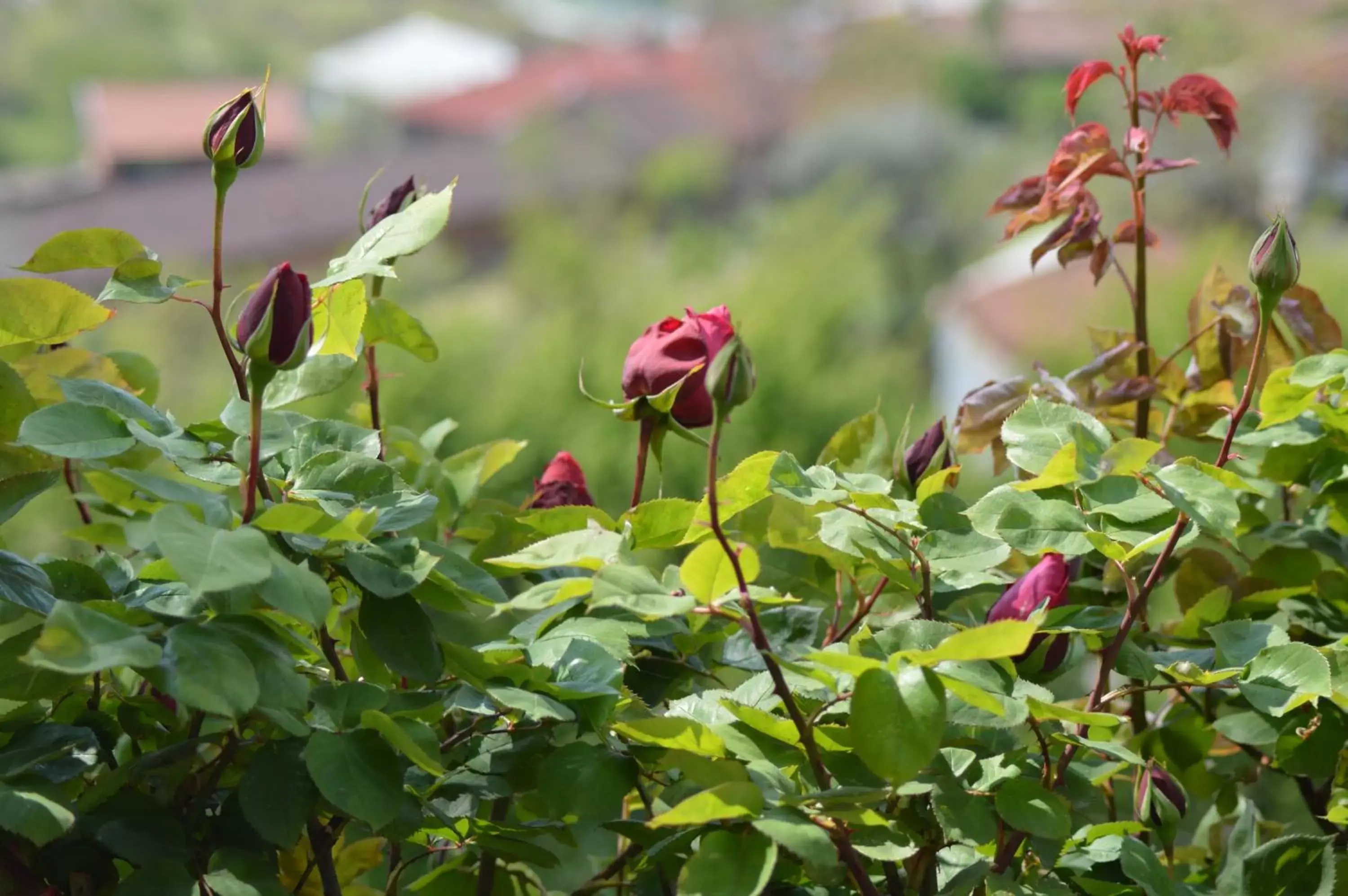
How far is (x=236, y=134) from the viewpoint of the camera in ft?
0.95

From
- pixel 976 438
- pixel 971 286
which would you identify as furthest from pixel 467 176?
pixel 976 438

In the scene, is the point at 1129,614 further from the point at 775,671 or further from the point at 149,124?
the point at 149,124

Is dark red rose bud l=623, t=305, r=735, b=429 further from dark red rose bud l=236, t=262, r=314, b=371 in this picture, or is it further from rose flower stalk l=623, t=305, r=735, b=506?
dark red rose bud l=236, t=262, r=314, b=371

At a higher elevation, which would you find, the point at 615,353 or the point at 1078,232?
the point at 1078,232

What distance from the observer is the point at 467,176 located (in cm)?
1494

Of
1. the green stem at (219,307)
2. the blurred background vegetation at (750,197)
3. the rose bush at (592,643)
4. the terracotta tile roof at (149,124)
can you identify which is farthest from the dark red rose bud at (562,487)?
the terracotta tile roof at (149,124)

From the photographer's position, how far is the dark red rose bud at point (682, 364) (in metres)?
0.34

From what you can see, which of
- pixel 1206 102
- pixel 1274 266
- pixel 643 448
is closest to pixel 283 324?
pixel 643 448

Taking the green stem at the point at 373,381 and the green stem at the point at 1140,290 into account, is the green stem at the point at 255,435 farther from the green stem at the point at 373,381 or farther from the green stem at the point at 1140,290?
the green stem at the point at 1140,290

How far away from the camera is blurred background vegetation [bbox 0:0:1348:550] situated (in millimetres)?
5066

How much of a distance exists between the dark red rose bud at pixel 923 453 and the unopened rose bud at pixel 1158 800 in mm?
95

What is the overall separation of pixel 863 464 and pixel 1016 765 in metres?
0.10

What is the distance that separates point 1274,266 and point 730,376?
149 millimetres

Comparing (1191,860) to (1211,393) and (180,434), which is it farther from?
(180,434)
